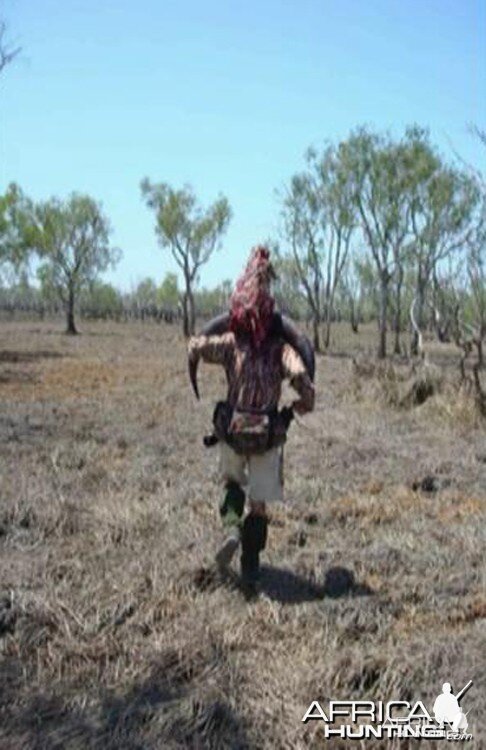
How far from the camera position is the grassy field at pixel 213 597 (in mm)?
3004

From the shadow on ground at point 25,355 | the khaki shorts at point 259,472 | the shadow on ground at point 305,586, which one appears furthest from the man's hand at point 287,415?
the shadow on ground at point 25,355

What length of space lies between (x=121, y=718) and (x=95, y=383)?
518 inches

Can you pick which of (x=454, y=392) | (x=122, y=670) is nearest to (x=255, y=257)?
(x=122, y=670)

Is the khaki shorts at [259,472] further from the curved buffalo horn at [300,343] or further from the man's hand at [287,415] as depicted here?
the curved buffalo horn at [300,343]

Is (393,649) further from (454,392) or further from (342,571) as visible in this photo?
(454,392)

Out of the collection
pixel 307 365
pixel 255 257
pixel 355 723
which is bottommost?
pixel 355 723

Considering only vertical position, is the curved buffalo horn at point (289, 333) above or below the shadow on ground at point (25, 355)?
above

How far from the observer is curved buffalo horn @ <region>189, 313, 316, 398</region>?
4035 mm

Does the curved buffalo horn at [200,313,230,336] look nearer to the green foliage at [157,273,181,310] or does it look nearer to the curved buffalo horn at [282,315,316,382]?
the curved buffalo horn at [282,315,316,382]

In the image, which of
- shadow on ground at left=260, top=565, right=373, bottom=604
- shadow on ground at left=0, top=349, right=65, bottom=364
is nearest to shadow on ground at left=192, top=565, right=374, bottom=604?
shadow on ground at left=260, top=565, right=373, bottom=604

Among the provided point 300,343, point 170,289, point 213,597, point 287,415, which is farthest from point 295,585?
point 170,289

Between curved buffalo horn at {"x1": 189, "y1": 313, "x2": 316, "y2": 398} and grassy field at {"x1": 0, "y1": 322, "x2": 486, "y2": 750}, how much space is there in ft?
3.96

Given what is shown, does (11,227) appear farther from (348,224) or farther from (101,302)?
(101,302)

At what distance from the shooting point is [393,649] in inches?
134
